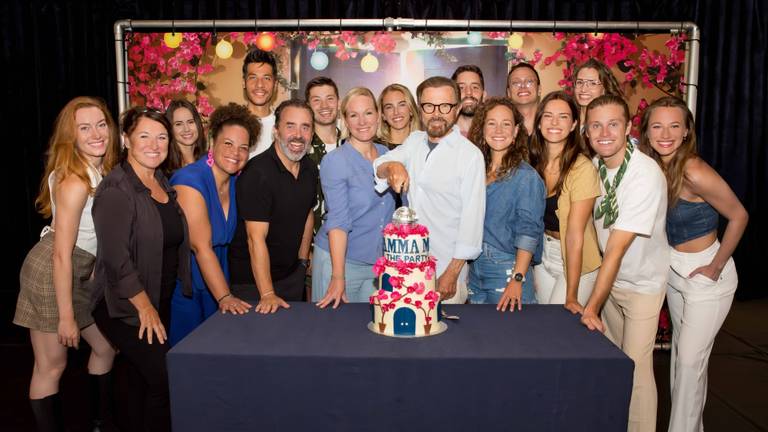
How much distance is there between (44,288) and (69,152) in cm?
60

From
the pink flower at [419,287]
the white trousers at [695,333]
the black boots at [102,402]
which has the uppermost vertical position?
the pink flower at [419,287]

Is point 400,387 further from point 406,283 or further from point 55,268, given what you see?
point 55,268

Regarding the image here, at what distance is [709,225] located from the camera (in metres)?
2.72

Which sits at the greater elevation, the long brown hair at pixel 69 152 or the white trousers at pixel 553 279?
the long brown hair at pixel 69 152

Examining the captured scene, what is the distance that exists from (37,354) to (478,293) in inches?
77.8

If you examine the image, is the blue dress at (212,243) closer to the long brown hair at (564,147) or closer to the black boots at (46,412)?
the black boots at (46,412)

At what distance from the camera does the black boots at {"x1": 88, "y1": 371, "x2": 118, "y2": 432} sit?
2.99 m

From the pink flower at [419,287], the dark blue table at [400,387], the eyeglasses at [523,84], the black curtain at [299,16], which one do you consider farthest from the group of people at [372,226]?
the black curtain at [299,16]

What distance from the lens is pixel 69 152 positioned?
2.62 meters

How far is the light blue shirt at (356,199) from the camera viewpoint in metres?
2.87

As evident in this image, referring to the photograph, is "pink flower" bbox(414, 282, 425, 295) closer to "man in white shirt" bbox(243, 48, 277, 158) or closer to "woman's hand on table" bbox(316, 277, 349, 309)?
"woman's hand on table" bbox(316, 277, 349, 309)


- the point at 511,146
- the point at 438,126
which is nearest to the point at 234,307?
the point at 438,126

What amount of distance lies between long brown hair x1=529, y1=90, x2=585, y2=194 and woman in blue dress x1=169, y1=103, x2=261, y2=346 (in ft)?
4.38

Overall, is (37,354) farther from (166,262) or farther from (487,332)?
(487,332)
